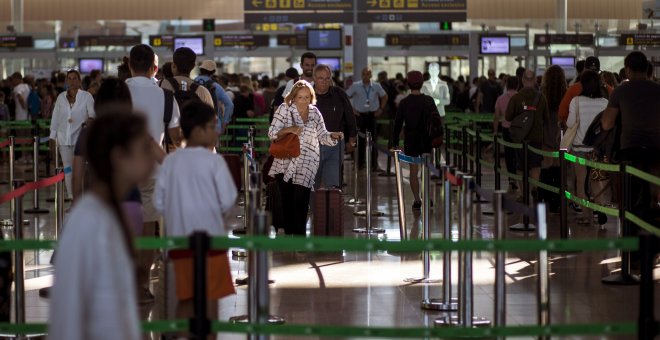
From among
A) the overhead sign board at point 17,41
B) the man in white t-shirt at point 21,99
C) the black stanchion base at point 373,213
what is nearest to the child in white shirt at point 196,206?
the black stanchion base at point 373,213

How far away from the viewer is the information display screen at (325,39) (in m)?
31.4

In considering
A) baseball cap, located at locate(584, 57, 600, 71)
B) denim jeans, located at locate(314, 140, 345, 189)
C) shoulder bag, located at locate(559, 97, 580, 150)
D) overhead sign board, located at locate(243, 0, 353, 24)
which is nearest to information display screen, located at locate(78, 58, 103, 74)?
overhead sign board, located at locate(243, 0, 353, 24)

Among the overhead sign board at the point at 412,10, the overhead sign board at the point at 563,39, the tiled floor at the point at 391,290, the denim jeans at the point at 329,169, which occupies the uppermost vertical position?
the overhead sign board at the point at 412,10

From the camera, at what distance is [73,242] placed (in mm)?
3898

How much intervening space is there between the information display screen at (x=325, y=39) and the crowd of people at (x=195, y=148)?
29.1 ft

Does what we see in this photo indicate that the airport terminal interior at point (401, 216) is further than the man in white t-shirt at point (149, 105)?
No

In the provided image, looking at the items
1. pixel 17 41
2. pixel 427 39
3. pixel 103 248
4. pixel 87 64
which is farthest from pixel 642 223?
pixel 17 41

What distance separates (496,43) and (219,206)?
97.6ft

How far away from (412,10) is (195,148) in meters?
22.8

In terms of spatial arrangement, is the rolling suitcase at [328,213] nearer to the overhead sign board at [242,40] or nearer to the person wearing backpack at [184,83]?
the person wearing backpack at [184,83]

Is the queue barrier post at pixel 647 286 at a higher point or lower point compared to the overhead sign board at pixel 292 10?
lower

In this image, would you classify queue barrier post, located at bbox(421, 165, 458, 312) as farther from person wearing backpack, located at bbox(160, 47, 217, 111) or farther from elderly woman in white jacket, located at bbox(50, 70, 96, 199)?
elderly woman in white jacket, located at bbox(50, 70, 96, 199)

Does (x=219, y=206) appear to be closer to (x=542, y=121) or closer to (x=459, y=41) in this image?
(x=542, y=121)

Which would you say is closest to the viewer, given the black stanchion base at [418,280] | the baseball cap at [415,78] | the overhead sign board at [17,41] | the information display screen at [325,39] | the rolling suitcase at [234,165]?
the black stanchion base at [418,280]
